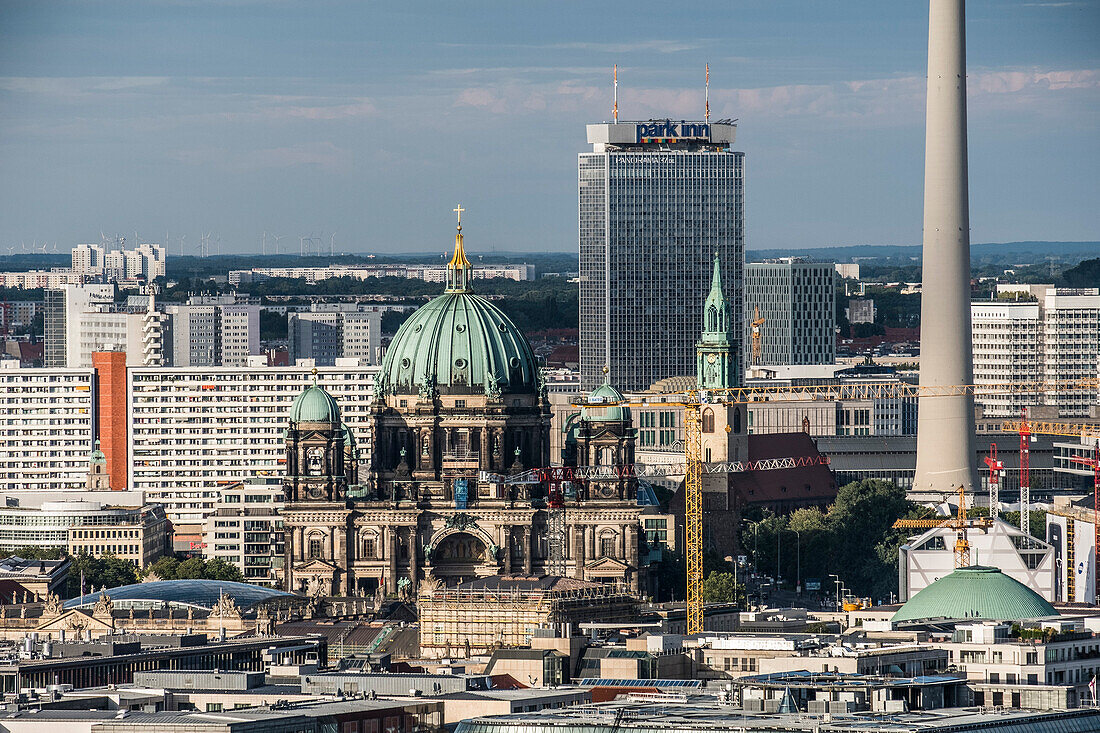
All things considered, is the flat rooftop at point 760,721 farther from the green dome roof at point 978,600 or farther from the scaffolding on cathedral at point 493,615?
the scaffolding on cathedral at point 493,615

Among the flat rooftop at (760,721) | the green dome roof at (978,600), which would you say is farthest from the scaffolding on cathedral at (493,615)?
the flat rooftop at (760,721)

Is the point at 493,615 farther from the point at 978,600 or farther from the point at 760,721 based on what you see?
the point at 760,721

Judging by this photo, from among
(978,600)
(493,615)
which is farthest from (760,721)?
(493,615)

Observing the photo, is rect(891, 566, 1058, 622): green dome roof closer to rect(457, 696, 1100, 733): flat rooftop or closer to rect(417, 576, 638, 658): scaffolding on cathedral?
rect(417, 576, 638, 658): scaffolding on cathedral

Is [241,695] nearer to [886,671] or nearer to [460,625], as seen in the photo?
[886,671]

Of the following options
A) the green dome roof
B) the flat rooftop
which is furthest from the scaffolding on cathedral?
the flat rooftop

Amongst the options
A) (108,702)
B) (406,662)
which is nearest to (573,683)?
(406,662)

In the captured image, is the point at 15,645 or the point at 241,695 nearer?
the point at 241,695
